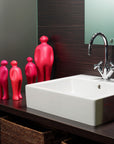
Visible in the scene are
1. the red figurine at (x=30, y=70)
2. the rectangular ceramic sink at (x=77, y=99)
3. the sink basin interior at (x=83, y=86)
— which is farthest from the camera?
the red figurine at (x=30, y=70)

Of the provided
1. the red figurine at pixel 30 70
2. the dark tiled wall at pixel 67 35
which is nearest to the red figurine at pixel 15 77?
the red figurine at pixel 30 70

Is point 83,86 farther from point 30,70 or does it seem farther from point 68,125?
point 68,125

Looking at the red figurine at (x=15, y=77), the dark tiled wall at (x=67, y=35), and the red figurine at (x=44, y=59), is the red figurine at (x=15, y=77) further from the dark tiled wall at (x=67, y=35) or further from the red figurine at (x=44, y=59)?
the dark tiled wall at (x=67, y=35)

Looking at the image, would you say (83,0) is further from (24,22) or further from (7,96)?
(7,96)

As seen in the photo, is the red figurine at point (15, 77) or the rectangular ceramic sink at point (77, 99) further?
the red figurine at point (15, 77)

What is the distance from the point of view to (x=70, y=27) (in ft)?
7.45

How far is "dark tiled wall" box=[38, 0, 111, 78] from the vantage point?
7.18 feet

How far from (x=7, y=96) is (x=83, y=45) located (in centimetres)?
67

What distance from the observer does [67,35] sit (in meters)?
2.30

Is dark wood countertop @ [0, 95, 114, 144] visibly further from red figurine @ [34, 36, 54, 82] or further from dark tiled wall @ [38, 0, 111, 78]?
dark tiled wall @ [38, 0, 111, 78]

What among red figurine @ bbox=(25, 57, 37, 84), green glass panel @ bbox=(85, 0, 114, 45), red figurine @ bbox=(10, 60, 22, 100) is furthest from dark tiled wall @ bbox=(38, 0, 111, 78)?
red figurine @ bbox=(10, 60, 22, 100)

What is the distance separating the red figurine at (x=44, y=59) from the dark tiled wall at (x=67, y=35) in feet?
0.46

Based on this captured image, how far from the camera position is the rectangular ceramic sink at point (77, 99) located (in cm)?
151

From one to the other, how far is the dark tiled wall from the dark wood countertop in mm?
571
